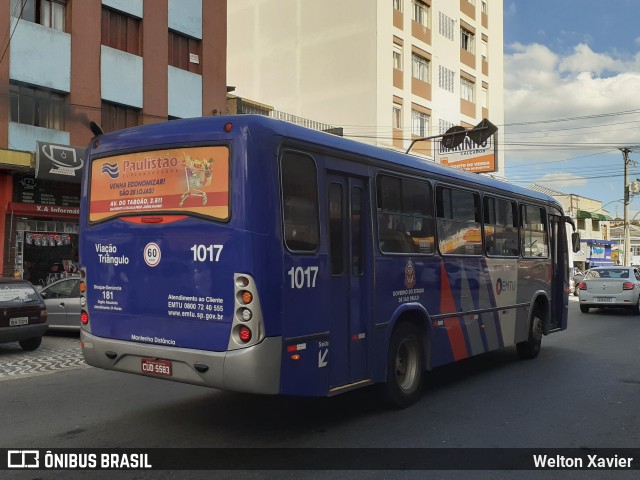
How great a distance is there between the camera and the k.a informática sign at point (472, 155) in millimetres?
31781

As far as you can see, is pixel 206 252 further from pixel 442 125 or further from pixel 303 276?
pixel 442 125

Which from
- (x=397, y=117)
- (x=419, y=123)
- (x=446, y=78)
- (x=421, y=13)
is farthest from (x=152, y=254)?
(x=446, y=78)

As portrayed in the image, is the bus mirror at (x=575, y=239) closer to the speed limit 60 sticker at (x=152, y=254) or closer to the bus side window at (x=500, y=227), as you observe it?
the bus side window at (x=500, y=227)

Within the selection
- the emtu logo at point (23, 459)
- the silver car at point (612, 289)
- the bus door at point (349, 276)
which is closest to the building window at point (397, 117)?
the silver car at point (612, 289)

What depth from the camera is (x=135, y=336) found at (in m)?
5.97

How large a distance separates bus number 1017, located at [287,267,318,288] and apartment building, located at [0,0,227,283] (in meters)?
13.8

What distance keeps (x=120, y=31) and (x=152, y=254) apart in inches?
703

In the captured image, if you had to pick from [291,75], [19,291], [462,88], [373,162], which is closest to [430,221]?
[373,162]

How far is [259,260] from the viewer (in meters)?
5.32

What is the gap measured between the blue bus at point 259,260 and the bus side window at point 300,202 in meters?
0.02

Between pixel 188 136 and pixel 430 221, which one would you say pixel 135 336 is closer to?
pixel 188 136

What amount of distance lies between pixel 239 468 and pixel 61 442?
75.4 inches

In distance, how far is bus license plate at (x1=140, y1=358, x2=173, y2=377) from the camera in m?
5.68

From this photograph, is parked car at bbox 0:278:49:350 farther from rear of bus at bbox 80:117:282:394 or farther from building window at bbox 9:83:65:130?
building window at bbox 9:83:65:130
